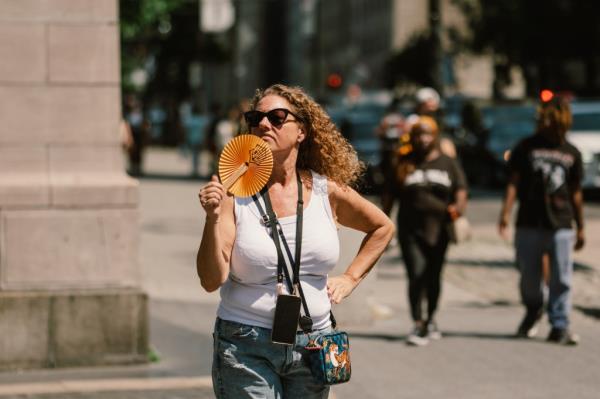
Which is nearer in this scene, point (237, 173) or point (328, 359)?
point (237, 173)

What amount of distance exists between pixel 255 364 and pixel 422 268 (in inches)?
205

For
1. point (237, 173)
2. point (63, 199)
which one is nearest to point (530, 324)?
point (63, 199)

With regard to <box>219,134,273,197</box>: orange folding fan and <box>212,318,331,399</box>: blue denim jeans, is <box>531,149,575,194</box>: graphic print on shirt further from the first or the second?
<box>219,134,273,197</box>: orange folding fan

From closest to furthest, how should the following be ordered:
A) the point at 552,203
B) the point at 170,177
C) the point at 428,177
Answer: the point at 552,203 < the point at 428,177 < the point at 170,177

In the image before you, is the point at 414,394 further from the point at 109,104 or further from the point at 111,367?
the point at 109,104

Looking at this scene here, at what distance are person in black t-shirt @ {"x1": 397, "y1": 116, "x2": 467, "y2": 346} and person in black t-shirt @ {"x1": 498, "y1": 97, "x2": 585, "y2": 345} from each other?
48cm

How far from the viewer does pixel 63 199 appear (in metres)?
8.24

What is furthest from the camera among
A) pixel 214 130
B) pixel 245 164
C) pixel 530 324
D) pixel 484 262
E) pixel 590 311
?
pixel 214 130

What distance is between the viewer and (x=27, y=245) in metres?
8.19

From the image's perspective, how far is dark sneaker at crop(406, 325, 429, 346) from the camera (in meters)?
9.61

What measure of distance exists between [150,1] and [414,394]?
12153 mm

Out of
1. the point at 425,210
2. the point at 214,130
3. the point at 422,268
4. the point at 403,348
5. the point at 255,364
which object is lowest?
the point at 214,130

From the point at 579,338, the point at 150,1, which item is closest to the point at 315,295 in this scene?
the point at 579,338

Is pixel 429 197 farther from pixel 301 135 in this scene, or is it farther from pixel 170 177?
pixel 170 177
